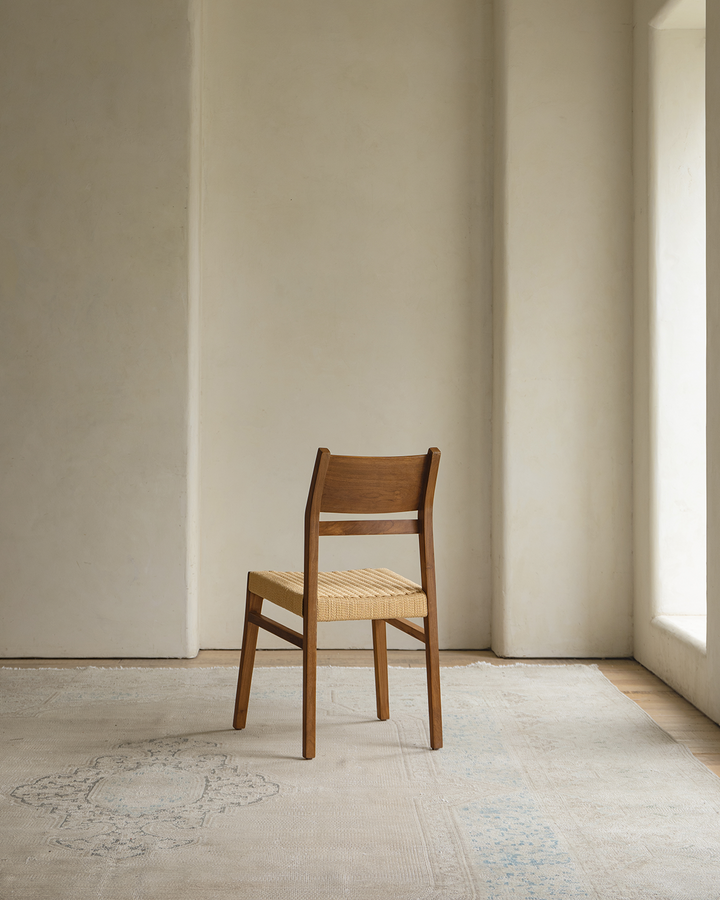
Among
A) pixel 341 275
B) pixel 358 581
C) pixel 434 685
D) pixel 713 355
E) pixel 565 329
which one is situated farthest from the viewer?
pixel 341 275

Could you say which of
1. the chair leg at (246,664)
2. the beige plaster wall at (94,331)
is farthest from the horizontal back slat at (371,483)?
the beige plaster wall at (94,331)

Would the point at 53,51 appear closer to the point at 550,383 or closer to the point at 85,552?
the point at 85,552

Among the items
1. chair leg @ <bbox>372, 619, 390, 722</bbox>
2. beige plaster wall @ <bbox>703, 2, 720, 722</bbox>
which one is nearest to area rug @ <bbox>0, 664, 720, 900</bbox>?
chair leg @ <bbox>372, 619, 390, 722</bbox>

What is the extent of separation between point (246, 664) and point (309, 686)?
35cm

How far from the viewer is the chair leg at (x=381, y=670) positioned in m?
2.39

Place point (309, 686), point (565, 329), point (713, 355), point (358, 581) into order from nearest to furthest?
1. point (309, 686)
2. point (358, 581)
3. point (713, 355)
4. point (565, 329)

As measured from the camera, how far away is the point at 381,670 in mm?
2396

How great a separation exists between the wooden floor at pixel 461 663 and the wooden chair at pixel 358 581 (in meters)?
0.85

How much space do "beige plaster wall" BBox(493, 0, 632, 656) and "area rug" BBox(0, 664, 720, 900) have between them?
607mm

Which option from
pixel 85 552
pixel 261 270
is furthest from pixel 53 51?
pixel 85 552

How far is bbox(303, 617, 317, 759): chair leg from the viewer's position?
204 cm

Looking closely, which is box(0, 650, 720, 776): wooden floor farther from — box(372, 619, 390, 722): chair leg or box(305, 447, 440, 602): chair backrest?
box(305, 447, 440, 602): chair backrest

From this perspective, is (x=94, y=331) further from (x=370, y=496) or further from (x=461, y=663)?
(x=461, y=663)

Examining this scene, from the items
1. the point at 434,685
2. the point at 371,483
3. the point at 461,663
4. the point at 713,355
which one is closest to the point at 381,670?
the point at 434,685
